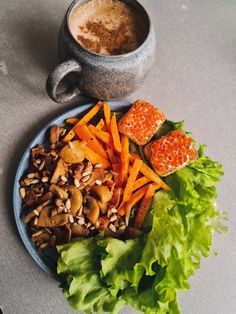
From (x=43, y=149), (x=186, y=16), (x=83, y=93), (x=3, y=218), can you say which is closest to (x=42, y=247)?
(x=3, y=218)

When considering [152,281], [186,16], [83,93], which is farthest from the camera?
[186,16]

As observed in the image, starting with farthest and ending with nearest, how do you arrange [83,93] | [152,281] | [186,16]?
[186,16]
[83,93]
[152,281]

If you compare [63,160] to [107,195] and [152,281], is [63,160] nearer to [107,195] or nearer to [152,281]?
[107,195]

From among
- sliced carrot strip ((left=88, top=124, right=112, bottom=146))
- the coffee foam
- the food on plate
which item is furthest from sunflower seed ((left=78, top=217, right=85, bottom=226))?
the coffee foam

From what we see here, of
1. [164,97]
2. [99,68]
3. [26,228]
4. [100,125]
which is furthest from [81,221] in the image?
[164,97]

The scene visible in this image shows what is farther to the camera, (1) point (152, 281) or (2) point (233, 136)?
(2) point (233, 136)

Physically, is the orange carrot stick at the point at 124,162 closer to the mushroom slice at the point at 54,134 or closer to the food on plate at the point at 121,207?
the food on plate at the point at 121,207

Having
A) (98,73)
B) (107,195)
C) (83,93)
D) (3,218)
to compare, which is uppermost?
(98,73)

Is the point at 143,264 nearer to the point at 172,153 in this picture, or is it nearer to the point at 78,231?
the point at 78,231
